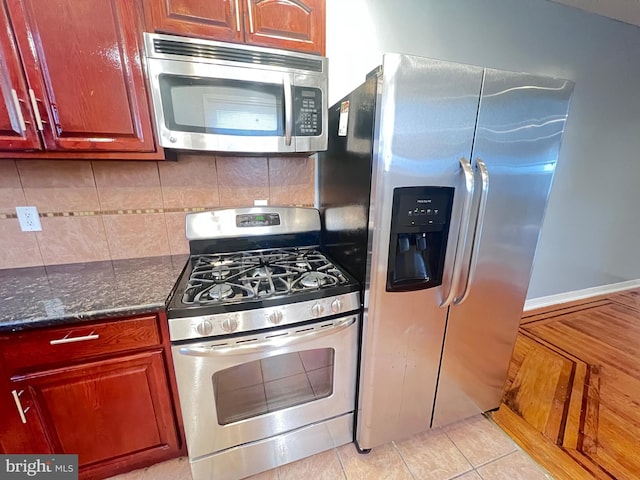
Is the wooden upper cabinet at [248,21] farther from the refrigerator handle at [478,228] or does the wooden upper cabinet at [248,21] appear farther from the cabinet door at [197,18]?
the refrigerator handle at [478,228]

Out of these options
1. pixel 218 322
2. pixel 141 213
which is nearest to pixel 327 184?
pixel 218 322

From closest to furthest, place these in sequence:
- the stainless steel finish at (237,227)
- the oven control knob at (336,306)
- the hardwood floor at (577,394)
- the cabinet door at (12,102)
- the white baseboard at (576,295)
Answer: the cabinet door at (12,102) < the oven control knob at (336,306) < the hardwood floor at (577,394) < the stainless steel finish at (237,227) < the white baseboard at (576,295)

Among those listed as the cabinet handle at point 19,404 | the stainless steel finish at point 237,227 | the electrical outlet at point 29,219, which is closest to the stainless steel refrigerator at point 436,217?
the stainless steel finish at point 237,227

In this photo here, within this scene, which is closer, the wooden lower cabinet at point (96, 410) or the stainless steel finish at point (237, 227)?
the wooden lower cabinet at point (96, 410)

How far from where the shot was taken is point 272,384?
115cm

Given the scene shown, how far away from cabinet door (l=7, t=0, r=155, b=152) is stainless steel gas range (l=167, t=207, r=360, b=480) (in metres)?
0.69

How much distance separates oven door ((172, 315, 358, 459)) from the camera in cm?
100

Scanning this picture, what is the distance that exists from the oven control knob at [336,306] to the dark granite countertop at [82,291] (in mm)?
663

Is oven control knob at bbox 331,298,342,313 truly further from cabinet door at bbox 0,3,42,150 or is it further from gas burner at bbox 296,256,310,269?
cabinet door at bbox 0,3,42,150

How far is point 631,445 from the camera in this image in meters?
1.38

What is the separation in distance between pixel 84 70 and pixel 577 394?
122 inches

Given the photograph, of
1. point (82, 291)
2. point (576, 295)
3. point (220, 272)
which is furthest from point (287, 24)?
point (576, 295)

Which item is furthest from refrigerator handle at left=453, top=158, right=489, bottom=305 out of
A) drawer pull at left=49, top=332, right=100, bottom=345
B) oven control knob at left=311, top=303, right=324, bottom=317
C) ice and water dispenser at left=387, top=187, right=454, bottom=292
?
drawer pull at left=49, top=332, right=100, bottom=345

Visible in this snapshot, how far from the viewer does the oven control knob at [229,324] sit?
0.98m
